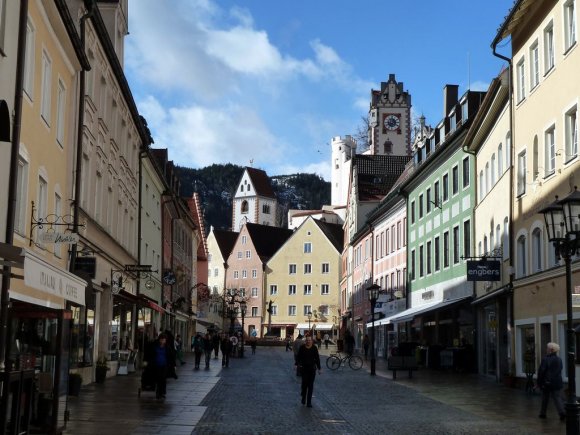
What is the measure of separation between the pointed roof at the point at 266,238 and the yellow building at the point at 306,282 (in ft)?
17.3

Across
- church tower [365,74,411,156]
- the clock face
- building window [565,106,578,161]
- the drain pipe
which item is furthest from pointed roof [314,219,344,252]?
the drain pipe

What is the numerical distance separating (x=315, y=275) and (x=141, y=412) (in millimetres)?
90141

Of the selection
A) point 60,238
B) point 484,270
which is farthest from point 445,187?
point 60,238

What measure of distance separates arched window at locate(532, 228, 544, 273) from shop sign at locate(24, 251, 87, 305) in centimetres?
1706

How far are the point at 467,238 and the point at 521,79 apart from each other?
38.1 feet

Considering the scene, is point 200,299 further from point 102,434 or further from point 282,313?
point 102,434

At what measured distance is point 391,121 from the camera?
134 meters

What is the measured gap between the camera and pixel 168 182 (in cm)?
5266

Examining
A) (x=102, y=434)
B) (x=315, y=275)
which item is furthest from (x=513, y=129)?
(x=315, y=275)

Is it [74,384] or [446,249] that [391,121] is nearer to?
[446,249]

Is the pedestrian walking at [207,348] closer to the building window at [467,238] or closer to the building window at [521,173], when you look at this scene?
the building window at [467,238]

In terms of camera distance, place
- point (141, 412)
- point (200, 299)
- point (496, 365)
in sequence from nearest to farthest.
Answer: point (141, 412), point (496, 365), point (200, 299)

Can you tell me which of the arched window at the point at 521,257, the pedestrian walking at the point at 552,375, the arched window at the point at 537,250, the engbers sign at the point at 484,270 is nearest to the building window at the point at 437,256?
the engbers sign at the point at 484,270

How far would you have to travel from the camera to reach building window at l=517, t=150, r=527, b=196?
28.4 meters
